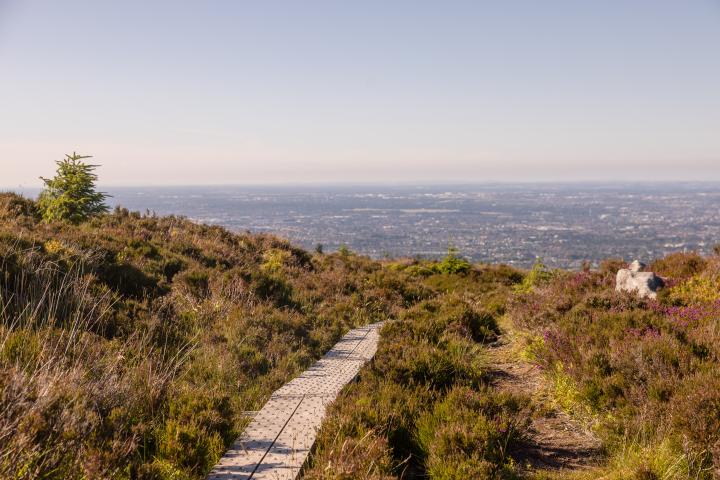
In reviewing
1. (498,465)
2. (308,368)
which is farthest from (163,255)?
(498,465)

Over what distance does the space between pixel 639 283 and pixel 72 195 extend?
49.7 feet

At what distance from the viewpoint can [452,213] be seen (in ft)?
521

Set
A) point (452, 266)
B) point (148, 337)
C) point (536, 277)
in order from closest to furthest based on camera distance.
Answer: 1. point (148, 337)
2. point (536, 277)
3. point (452, 266)

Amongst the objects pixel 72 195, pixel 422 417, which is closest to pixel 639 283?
pixel 422 417

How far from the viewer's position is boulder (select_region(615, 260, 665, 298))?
30.2 ft

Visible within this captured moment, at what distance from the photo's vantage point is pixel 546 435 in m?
5.34

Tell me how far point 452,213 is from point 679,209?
64.6 m

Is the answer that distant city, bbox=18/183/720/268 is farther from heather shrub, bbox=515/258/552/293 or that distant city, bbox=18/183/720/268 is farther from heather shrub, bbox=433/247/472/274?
heather shrub, bbox=515/258/552/293

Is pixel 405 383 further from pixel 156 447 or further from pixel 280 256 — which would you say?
pixel 280 256

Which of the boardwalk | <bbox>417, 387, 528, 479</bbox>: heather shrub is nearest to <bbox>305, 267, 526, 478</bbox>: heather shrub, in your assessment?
<bbox>417, 387, 528, 479</bbox>: heather shrub

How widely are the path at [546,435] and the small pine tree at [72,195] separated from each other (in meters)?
12.5

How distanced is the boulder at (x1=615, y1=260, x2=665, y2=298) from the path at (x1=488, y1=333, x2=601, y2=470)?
3.36m

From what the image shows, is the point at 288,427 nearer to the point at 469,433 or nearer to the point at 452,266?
the point at 469,433

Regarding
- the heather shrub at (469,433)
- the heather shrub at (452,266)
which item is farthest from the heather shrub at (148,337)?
the heather shrub at (452,266)
